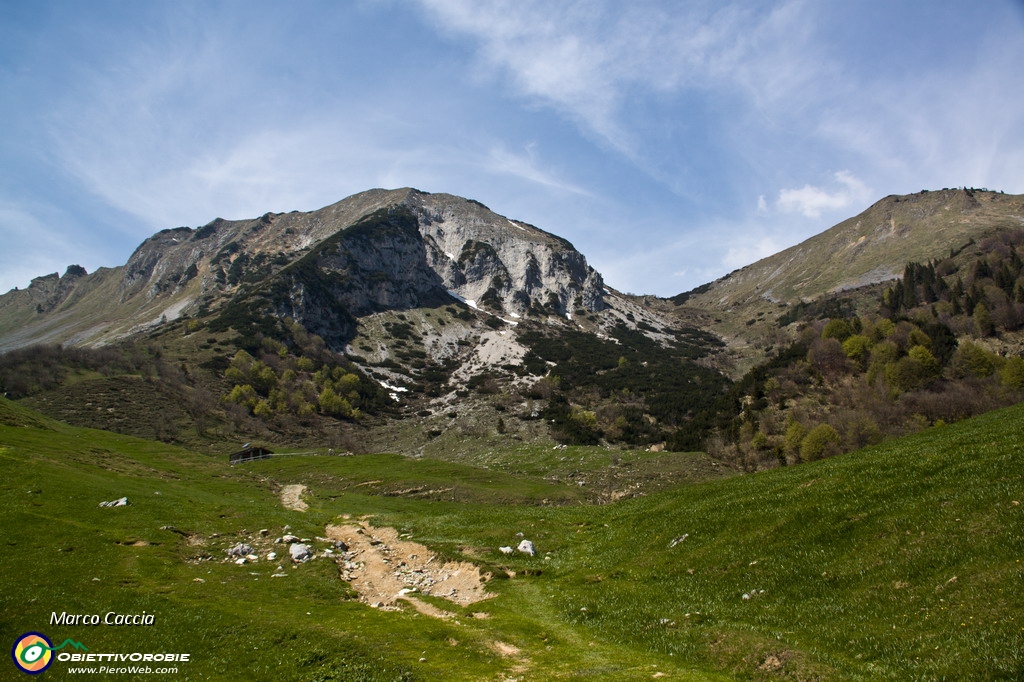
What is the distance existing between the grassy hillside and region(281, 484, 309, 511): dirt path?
11234mm

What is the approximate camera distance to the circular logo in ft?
39.7

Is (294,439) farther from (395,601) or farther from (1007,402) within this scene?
(1007,402)

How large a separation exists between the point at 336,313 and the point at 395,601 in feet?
610

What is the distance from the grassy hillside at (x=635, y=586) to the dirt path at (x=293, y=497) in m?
11.2

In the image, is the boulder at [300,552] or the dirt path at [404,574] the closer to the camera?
the dirt path at [404,574]

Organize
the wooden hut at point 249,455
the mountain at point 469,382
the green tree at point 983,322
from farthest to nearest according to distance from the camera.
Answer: the green tree at point 983,322 < the mountain at point 469,382 < the wooden hut at point 249,455

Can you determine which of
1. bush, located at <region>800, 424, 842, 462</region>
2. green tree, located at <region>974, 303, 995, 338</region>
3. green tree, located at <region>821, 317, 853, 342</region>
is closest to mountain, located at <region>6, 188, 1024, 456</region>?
green tree, located at <region>974, 303, 995, 338</region>

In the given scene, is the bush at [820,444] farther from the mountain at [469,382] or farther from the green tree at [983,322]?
the green tree at [983,322]

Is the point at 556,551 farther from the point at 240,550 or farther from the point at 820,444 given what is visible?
the point at 820,444

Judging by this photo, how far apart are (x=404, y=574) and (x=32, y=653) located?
15224mm

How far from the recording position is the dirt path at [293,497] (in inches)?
1742

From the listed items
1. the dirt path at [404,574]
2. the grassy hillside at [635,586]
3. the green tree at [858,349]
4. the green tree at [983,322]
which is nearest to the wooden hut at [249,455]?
the grassy hillside at [635,586]

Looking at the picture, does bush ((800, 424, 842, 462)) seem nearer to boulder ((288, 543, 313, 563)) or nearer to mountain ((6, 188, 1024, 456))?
mountain ((6, 188, 1024, 456))

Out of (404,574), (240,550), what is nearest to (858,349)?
(404,574)
